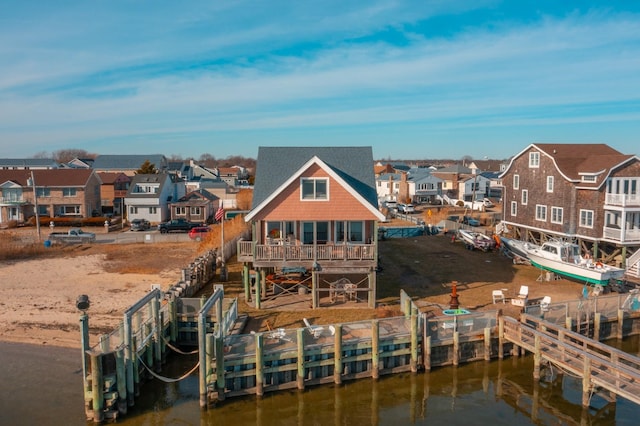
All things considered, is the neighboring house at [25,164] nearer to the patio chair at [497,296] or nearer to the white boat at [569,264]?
the white boat at [569,264]

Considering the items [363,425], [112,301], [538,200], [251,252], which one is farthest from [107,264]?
[538,200]

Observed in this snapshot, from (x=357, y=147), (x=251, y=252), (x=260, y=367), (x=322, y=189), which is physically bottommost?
(x=260, y=367)

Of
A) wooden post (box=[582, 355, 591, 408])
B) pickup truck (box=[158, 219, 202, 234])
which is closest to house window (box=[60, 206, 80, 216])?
pickup truck (box=[158, 219, 202, 234])

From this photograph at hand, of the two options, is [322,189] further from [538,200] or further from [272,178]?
[538,200]

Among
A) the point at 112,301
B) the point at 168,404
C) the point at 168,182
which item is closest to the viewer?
the point at 168,404

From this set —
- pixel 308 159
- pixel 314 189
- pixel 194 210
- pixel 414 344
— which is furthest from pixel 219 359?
pixel 194 210

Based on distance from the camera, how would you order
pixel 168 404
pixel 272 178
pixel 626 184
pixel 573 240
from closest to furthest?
pixel 168 404 → pixel 272 178 → pixel 626 184 → pixel 573 240

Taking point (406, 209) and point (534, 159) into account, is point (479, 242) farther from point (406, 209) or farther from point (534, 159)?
point (406, 209)
